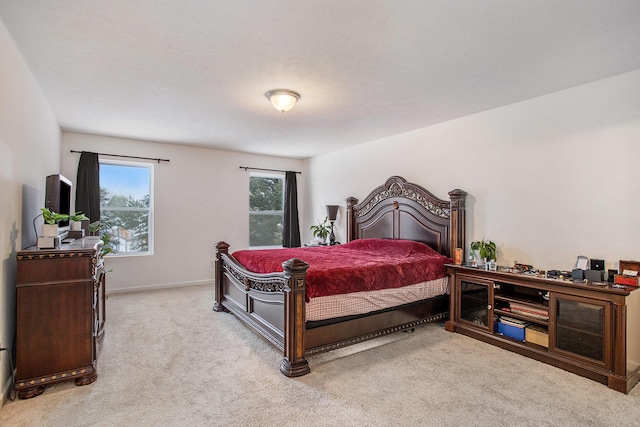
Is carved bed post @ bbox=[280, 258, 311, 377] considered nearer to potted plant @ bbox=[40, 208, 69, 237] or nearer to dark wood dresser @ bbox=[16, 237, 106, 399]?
dark wood dresser @ bbox=[16, 237, 106, 399]

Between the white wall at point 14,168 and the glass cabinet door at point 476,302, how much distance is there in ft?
12.7

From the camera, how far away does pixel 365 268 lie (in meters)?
3.08

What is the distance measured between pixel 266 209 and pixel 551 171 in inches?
196

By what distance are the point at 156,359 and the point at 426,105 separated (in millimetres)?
3686

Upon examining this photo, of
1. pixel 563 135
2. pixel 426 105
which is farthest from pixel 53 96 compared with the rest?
pixel 563 135

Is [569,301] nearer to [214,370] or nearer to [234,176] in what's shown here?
[214,370]

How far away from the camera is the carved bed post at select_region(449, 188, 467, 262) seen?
12.9 feet

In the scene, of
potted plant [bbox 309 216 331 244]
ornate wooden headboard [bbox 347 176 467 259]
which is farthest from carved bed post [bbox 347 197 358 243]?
potted plant [bbox 309 216 331 244]

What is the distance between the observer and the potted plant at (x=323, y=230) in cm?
621

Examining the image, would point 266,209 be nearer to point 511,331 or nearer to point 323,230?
point 323,230

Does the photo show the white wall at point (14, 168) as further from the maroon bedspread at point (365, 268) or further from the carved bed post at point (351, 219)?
the carved bed post at point (351, 219)

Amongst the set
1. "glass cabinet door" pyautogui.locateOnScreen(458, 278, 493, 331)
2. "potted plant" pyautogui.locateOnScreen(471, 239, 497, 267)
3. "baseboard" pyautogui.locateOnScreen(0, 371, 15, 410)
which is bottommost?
"baseboard" pyautogui.locateOnScreen(0, 371, 15, 410)

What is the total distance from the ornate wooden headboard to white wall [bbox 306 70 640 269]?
0.53ft

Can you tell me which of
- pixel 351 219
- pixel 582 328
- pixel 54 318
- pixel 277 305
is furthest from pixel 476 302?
pixel 54 318
